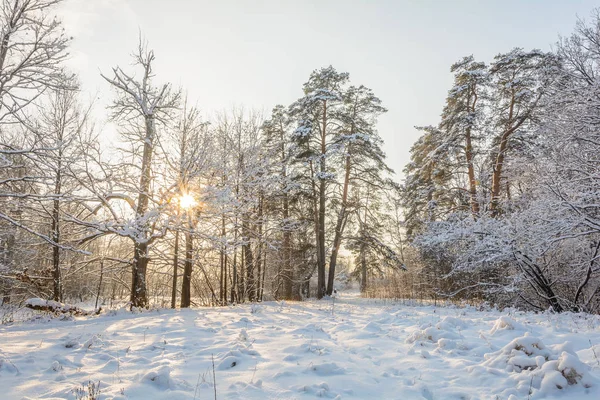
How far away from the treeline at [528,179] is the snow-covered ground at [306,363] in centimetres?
322

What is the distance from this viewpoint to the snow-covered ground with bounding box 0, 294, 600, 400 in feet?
10.8

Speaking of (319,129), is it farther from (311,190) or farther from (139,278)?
(139,278)

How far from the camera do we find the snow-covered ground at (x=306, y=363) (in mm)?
3305

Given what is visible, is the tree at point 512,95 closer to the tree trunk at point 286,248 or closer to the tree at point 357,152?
the tree at point 357,152

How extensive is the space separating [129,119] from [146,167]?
7.50 ft

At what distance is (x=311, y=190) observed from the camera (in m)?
18.3

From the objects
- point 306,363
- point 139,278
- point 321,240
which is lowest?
point 306,363

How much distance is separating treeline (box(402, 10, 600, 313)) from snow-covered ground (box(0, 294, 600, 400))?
3.22m

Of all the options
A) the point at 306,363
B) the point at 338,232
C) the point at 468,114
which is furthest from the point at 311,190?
the point at 306,363

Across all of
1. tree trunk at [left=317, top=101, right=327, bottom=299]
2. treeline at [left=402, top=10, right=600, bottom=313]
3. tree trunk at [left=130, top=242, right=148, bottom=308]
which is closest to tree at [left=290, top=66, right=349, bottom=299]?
tree trunk at [left=317, top=101, right=327, bottom=299]

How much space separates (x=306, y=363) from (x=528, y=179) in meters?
10.1

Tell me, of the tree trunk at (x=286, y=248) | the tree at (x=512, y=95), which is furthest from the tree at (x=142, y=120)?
the tree at (x=512, y=95)

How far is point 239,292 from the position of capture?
1669 cm

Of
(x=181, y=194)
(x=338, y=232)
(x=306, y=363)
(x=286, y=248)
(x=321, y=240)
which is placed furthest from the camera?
(x=338, y=232)
